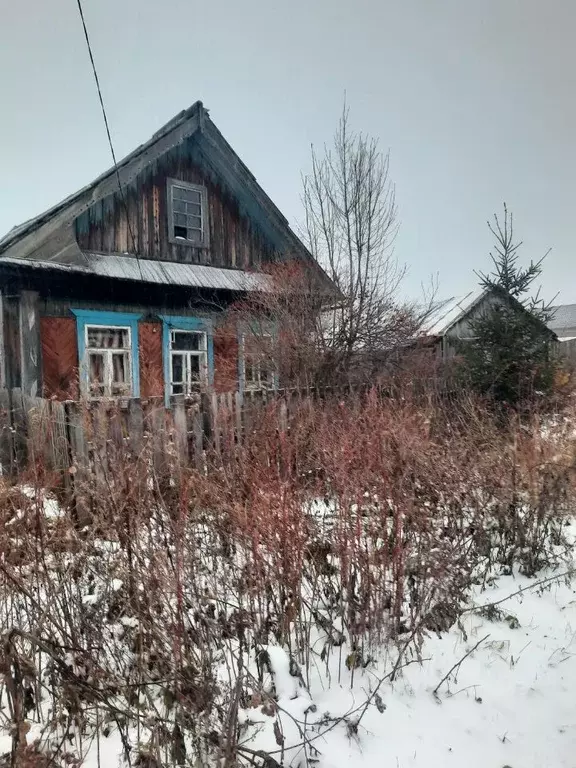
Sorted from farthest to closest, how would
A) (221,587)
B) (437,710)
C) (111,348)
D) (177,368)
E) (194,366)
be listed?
(194,366) → (177,368) → (111,348) → (221,587) → (437,710)

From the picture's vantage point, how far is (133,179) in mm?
8461

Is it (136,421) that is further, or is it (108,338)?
(108,338)

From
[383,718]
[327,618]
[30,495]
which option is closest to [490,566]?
[327,618]

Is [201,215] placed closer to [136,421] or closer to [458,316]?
[136,421]

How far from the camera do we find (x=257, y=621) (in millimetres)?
2334

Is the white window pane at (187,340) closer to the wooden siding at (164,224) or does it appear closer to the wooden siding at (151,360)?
the wooden siding at (151,360)

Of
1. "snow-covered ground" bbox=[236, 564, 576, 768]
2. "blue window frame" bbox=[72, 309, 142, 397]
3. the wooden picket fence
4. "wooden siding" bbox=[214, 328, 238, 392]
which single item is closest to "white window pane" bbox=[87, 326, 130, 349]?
"blue window frame" bbox=[72, 309, 142, 397]

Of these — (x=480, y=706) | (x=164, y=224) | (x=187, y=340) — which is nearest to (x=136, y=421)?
(x=480, y=706)

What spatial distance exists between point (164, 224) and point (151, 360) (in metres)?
2.74

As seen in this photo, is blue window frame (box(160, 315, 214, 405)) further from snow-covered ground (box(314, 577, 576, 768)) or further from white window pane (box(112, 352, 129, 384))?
snow-covered ground (box(314, 577, 576, 768))

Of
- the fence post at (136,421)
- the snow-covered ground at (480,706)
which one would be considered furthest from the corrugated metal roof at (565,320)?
the snow-covered ground at (480,706)

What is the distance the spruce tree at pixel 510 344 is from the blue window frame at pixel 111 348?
6.35 meters

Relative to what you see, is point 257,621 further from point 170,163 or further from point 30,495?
point 170,163

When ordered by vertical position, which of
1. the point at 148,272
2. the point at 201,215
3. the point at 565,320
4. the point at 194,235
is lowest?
the point at 148,272
